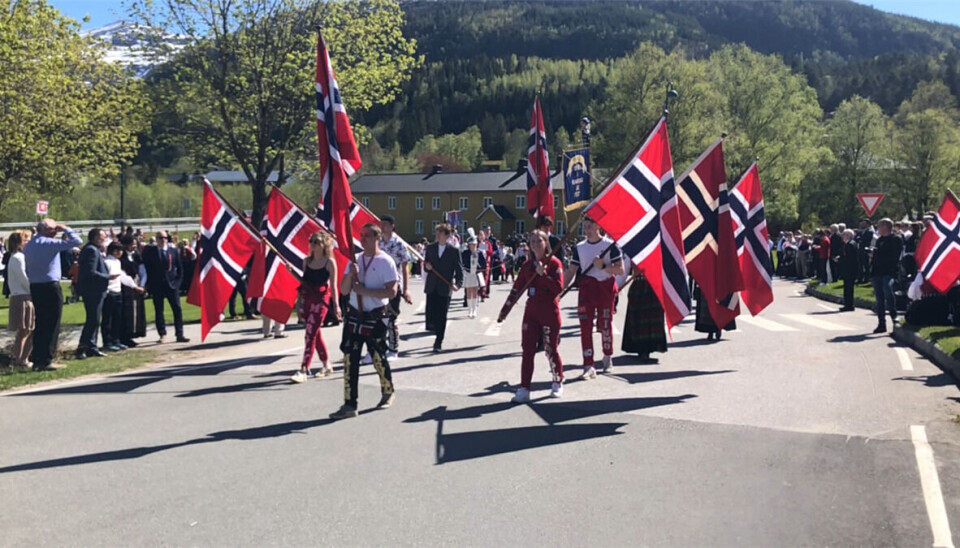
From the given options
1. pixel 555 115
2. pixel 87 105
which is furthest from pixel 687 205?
pixel 555 115

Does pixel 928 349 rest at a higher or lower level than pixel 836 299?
higher

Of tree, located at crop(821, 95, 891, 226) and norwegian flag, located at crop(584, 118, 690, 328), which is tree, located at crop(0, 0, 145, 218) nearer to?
norwegian flag, located at crop(584, 118, 690, 328)

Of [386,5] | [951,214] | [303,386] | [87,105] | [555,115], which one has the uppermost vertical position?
[555,115]

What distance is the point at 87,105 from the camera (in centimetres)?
1855

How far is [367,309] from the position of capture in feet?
28.1

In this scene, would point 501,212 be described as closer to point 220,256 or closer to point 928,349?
point 220,256

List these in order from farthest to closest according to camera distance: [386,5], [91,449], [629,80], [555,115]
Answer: [555,115]
[629,80]
[386,5]
[91,449]

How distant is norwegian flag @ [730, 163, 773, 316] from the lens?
1220 centimetres

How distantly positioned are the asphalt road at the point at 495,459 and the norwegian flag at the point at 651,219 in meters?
1.20

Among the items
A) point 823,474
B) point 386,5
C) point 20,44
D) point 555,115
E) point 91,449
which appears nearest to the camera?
point 823,474

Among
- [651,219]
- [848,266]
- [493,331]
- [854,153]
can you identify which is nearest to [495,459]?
[651,219]

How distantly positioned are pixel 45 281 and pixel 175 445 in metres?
5.33

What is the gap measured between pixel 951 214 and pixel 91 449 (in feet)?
37.4

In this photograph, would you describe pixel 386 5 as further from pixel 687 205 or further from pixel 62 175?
pixel 687 205
